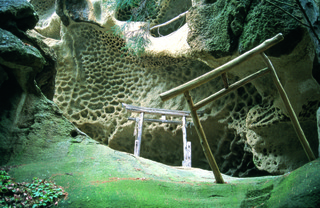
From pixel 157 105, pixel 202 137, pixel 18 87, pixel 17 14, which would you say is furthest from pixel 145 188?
pixel 157 105

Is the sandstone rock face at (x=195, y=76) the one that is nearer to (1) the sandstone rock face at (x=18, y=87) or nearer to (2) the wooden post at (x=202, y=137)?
(2) the wooden post at (x=202, y=137)

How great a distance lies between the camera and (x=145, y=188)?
312 centimetres

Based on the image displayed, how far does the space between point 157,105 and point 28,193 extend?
20.2 ft

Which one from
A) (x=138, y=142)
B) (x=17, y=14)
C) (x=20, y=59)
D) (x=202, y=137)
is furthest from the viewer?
(x=138, y=142)

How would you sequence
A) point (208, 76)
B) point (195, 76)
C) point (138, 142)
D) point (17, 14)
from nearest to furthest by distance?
point (208, 76), point (17, 14), point (138, 142), point (195, 76)

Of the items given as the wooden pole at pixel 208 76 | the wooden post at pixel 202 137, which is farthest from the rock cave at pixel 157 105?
the wooden pole at pixel 208 76

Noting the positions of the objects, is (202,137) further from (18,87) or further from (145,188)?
(18,87)

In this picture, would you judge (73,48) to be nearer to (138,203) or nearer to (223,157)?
(223,157)

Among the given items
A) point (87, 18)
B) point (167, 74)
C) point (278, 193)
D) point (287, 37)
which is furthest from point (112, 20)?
point (278, 193)

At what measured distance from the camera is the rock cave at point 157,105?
120 inches

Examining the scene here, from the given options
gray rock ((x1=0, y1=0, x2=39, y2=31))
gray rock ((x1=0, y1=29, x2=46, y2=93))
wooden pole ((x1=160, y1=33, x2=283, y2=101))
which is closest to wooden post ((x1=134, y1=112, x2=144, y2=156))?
gray rock ((x1=0, y1=29, x2=46, y2=93))

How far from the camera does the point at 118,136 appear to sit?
28.5 ft

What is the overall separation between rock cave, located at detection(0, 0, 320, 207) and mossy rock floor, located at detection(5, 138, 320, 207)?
1cm

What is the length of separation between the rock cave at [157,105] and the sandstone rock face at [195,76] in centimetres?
3
